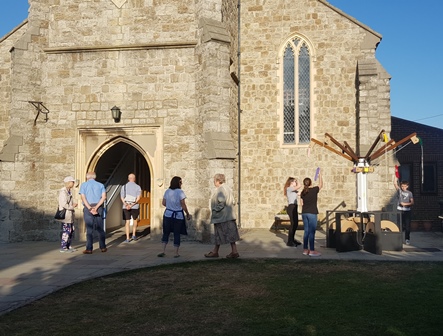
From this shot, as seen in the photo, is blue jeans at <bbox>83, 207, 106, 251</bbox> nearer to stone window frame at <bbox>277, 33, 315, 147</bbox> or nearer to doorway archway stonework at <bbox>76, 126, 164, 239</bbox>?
doorway archway stonework at <bbox>76, 126, 164, 239</bbox>

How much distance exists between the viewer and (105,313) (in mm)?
5266

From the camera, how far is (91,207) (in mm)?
9758

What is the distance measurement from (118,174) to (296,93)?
22.3 feet

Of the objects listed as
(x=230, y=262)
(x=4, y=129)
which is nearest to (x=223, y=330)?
(x=230, y=262)

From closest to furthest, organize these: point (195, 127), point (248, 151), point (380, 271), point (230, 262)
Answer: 1. point (380, 271)
2. point (230, 262)
3. point (195, 127)
4. point (248, 151)

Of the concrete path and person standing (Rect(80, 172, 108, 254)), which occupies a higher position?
person standing (Rect(80, 172, 108, 254))

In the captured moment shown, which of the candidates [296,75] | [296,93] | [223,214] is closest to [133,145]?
[223,214]

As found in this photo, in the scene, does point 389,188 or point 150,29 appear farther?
point 389,188

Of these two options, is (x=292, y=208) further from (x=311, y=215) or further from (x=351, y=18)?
(x=351, y=18)

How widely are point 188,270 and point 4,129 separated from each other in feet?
33.1

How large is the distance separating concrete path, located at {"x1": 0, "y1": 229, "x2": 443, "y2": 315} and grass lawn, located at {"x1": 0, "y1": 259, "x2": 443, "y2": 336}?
1.66 feet

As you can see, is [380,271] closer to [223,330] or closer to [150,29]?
[223,330]

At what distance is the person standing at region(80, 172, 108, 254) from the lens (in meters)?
9.76

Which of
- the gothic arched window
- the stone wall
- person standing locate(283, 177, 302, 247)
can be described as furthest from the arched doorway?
the gothic arched window
